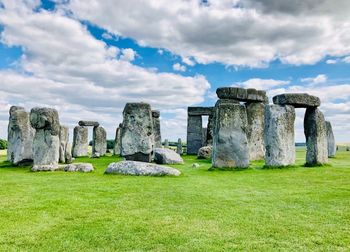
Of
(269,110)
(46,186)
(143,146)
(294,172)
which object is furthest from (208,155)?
(46,186)

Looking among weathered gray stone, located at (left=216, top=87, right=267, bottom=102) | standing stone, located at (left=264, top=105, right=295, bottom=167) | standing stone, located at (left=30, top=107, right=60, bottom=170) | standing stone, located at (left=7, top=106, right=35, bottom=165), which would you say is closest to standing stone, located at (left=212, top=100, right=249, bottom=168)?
standing stone, located at (left=264, top=105, right=295, bottom=167)

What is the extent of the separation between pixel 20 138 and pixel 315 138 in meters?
14.4

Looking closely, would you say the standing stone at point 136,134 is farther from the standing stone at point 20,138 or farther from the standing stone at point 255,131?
the standing stone at point 255,131

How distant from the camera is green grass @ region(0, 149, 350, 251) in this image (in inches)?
226

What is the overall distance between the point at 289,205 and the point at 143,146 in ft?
39.2

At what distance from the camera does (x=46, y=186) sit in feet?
37.1

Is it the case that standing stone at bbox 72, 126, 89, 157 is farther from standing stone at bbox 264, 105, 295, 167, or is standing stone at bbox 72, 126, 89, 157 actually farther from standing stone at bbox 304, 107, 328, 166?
standing stone at bbox 304, 107, 328, 166

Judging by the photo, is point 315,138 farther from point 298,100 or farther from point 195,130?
point 195,130

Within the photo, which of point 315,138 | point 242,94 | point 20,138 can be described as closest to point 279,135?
point 315,138

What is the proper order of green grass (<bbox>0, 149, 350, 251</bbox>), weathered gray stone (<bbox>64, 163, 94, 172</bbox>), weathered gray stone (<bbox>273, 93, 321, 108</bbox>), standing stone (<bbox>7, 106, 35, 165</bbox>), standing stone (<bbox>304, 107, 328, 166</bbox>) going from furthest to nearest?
1. standing stone (<bbox>7, 106, 35, 165</bbox>)
2. standing stone (<bbox>304, 107, 328, 166</bbox>)
3. weathered gray stone (<bbox>273, 93, 321, 108</bbox>)
4. weathered gray stone (<bbox>64, 163, 94, 172</bbox>)
5. green grass (<bbox>0, 149, 350, 251</bbox>)

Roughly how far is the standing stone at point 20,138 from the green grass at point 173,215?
698cm

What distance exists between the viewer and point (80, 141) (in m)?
32.4

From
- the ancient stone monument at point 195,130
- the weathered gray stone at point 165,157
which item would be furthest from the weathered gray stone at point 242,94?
the ancient stone monument at point 195,130

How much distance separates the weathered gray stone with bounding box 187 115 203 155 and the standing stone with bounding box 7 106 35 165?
16.5 m
